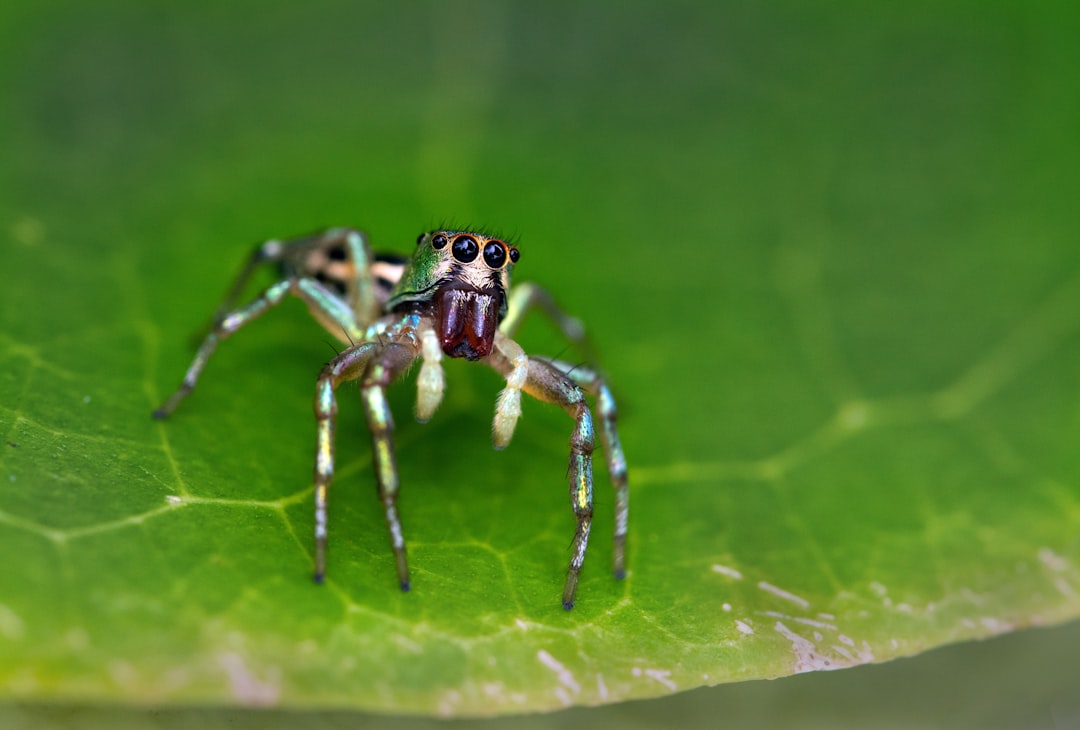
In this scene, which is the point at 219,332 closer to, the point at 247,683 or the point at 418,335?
the point at 418,335

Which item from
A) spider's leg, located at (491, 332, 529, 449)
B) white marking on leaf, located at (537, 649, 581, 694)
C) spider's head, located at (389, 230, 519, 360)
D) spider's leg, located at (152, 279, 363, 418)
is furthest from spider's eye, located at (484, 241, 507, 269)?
white marking on leaf, located at (537, 649, 581, 694)

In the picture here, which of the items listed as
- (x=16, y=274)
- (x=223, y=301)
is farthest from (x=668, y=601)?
(x=16, y=274)

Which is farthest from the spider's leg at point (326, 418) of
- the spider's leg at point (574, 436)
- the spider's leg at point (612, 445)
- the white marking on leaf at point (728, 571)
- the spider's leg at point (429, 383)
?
the white marking on leaf at point (728, 571)

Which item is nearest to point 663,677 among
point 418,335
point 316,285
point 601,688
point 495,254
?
point 601,688

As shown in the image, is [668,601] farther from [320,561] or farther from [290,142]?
[290,142]

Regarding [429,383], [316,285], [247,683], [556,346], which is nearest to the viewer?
[247,683]

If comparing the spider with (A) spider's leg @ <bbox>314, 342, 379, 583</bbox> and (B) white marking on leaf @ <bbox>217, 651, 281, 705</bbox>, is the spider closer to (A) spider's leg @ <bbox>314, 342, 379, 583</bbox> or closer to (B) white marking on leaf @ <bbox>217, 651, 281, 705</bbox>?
(A) spider's leg @ <bbox>314, 342, 379, 583</bbox>
